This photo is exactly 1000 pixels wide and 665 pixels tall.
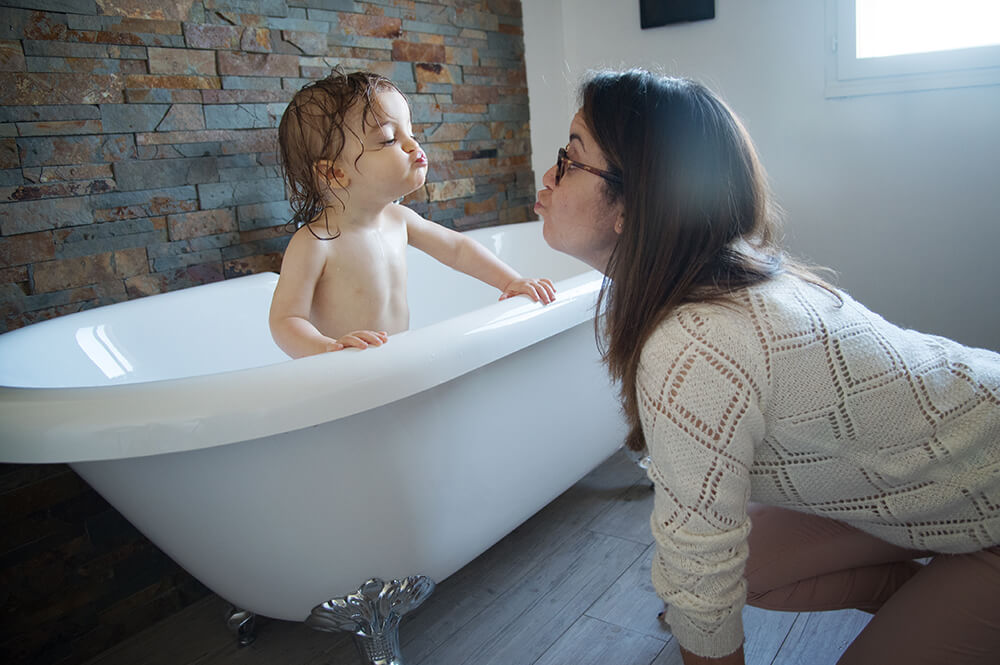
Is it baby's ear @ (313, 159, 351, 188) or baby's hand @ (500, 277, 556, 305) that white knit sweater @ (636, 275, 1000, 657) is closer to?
baby's hand @ (500, 277, 556, 305)

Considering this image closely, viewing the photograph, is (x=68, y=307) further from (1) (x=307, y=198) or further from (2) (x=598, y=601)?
(2) (x=598, y=601)

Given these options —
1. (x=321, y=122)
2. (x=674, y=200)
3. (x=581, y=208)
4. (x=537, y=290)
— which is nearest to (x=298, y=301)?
(x=321, y=122)

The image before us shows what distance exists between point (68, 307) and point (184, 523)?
0.73m

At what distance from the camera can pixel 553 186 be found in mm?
1084

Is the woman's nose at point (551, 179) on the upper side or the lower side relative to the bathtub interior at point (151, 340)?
upper

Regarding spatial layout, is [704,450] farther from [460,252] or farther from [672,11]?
[672,11]

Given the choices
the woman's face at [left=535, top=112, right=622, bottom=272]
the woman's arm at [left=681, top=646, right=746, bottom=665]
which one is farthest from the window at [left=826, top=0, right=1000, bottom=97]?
the woman's arm at [left=681, top=646, right=746, bottom=665]

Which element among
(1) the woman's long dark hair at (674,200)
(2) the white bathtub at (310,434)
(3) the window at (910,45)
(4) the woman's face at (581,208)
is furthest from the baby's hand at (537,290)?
(3) the window at (910,45)

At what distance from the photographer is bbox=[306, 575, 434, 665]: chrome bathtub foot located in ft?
4.22

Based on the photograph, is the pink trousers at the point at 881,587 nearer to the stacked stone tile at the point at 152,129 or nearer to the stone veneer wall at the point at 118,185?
the stone veneer wall at the point at 118,185

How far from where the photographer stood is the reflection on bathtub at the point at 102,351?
4.86 feet

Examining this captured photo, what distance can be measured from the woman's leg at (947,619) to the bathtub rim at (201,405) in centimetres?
69

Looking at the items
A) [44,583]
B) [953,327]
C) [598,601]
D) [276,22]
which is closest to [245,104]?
[276,22]

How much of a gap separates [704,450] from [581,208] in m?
0.37
